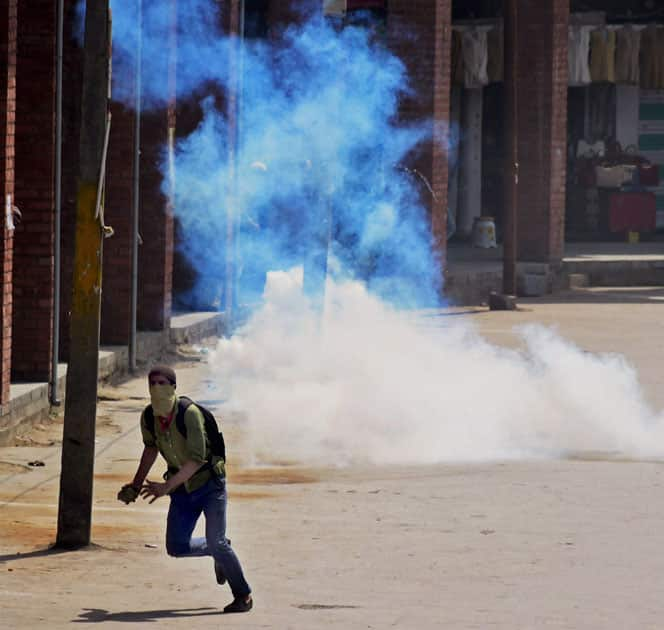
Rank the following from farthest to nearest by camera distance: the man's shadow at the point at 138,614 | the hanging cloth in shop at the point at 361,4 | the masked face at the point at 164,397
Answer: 1. the hanging cloth in shop at the point at 361,4
2. the masked face at the point at 164,397
3. the man's shadow at the point at 138,614

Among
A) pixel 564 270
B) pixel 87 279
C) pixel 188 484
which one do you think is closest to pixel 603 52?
pixel 564 270

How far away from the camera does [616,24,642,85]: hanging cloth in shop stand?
3272 centimetres

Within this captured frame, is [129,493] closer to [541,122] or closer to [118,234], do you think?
[118,234]

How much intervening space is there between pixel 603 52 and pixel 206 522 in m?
25.6

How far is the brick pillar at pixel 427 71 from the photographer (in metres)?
Answer: 24.5

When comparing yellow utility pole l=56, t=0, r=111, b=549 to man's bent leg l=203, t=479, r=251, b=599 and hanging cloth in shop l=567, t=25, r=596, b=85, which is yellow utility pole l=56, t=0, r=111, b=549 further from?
hanging cloth in shop l=567, t=25, r=596, b=85

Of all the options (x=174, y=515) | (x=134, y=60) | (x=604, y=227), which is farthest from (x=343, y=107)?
(x=604, y=227)

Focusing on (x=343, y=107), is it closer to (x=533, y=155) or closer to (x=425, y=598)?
(x=533, y=155)

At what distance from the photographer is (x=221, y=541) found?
26.8 feet

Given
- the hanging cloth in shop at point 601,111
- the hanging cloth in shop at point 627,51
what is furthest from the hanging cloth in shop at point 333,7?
the hanging cloth in shop at point 601,111

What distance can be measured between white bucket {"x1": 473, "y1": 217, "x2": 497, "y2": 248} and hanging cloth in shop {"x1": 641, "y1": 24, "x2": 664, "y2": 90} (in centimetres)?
382

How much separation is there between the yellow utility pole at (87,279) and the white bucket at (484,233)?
2291 cm

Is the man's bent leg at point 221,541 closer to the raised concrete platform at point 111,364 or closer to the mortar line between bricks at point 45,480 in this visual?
the mortar line between bricks at point 45,480

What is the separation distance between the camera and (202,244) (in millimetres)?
20391
